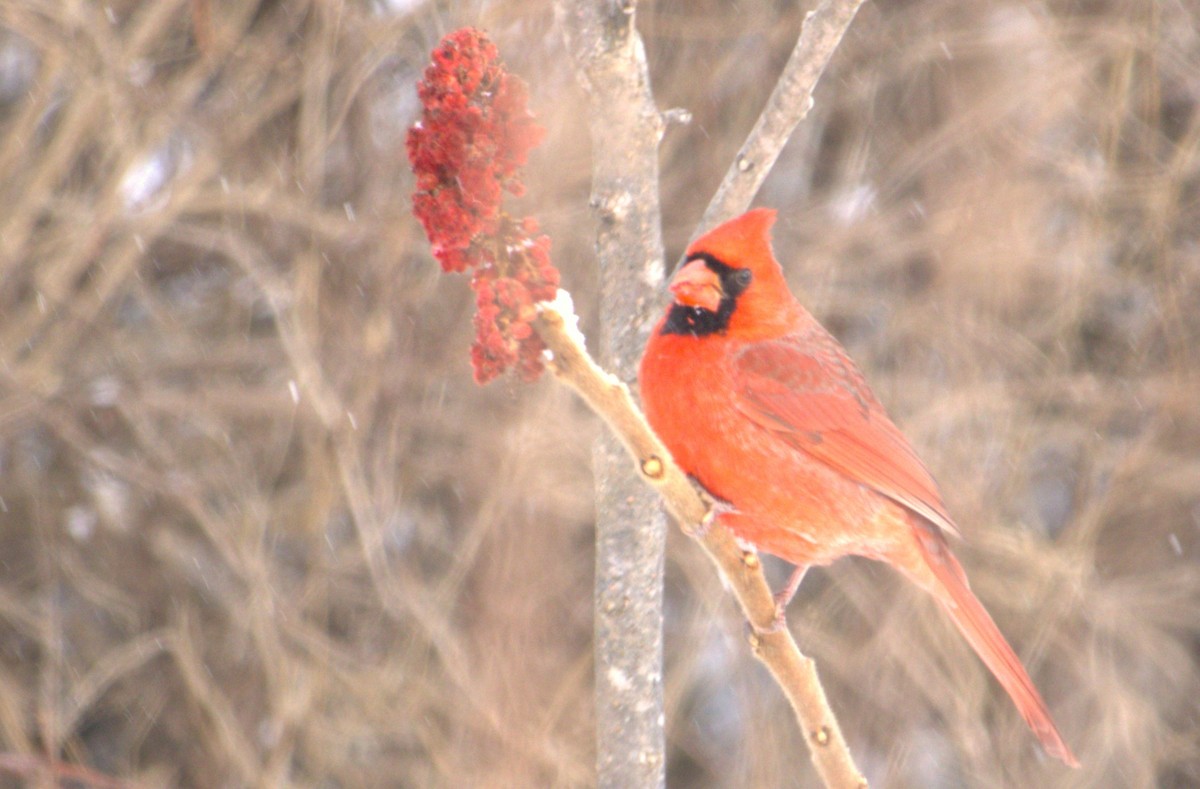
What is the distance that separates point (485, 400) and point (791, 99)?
2.20 metres

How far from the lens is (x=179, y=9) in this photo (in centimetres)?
357

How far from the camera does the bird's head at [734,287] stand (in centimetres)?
143

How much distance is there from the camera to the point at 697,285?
4.69 feet

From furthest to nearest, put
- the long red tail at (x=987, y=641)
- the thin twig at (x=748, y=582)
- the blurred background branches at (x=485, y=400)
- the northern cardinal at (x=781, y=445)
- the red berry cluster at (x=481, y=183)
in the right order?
the blurred background branches at (x=485, y=400)
the northern cardinal at (x=781, y=445)
the long red tail at (x=987, y=641)
the thin twig at (x=748, y=582)
the red berry cluster at (x=481, y=183)

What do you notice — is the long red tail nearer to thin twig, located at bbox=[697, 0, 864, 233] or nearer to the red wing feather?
the red wing feather

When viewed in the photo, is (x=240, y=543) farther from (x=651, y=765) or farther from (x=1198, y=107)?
(x=1198, y=107)

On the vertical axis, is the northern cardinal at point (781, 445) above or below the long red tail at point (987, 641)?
above

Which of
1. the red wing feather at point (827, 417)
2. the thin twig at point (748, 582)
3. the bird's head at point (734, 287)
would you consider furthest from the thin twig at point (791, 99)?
the thin twig at point (748, 582)

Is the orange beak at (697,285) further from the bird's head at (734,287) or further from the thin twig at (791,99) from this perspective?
the thin twig at (791,99)

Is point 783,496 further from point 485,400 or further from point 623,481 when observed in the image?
point 485,400

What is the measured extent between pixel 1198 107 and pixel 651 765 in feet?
11.1

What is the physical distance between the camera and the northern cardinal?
1580mm

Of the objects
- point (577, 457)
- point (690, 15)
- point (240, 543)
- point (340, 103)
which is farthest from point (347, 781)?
point (690, 15)

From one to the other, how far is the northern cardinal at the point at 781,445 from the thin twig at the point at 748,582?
0.65ft
